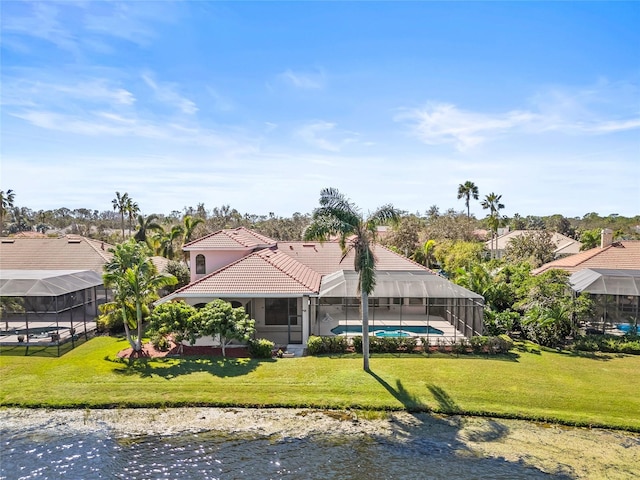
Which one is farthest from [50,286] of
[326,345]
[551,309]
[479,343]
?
[551,309]

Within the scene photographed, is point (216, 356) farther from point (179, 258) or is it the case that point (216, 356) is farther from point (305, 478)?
point (179, 258)

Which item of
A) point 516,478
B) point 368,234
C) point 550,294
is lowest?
point 516,478

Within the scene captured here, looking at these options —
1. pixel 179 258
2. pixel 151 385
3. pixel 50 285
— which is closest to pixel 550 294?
pixel 151 385

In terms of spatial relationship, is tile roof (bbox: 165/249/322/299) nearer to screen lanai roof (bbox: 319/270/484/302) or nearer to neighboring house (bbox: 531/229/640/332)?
screen lanai roof (bbox: 319/270/484/302)

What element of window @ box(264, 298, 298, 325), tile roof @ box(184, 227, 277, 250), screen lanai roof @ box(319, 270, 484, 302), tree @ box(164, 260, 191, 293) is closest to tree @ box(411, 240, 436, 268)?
tile roof @ box(184, 227, 277, 250)

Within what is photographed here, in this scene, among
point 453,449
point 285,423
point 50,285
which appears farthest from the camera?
point 50,285

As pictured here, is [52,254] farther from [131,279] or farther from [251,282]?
[251,282]
